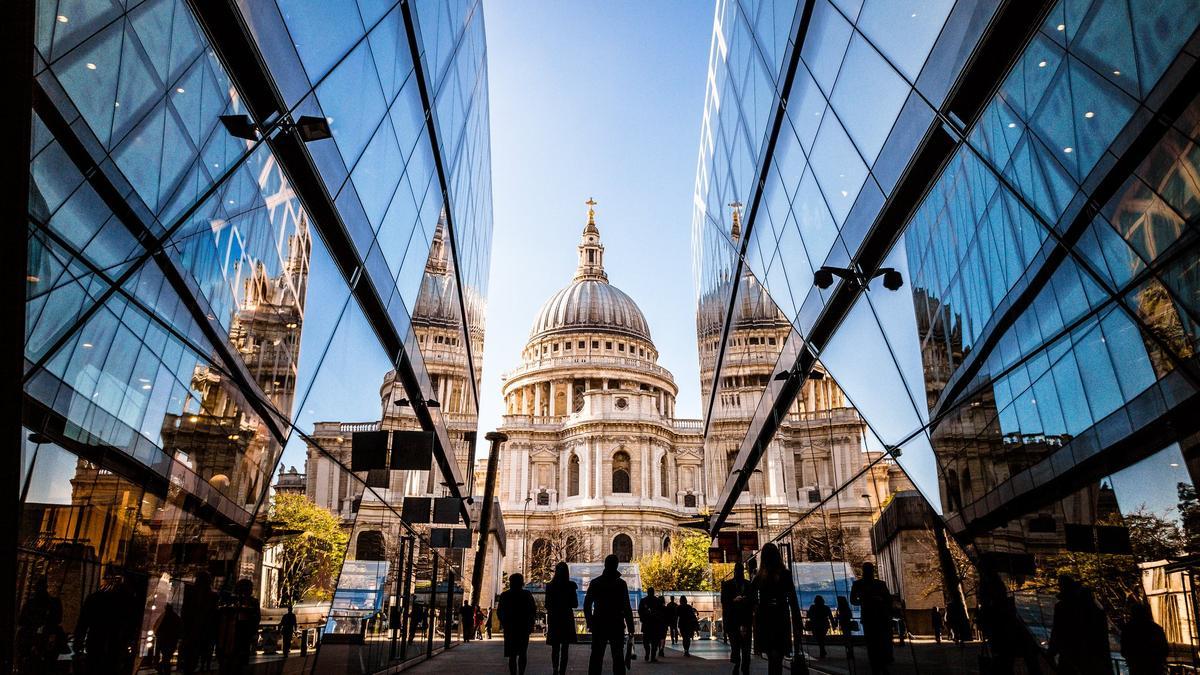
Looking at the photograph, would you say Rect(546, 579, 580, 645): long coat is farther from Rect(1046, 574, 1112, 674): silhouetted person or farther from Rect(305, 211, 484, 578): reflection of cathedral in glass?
Rect(1046, 574, 1112, 674): silhouetted person

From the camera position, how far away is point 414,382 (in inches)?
560

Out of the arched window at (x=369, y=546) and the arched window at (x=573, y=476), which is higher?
the arched window at (x=573, y=476)

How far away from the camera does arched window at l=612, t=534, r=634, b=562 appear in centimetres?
7950

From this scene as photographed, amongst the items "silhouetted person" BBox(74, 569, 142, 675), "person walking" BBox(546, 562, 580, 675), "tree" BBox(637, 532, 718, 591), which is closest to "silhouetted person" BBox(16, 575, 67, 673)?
"silhouetted person" BBox(74, 569, 142, 675)

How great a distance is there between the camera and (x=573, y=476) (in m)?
86.9

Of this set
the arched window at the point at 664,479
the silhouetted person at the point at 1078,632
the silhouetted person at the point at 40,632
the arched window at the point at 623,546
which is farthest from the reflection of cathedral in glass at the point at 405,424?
the arched window at the point at 664,479

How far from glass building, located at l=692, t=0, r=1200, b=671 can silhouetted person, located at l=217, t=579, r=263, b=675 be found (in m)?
5.68

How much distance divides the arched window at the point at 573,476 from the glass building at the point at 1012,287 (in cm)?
7605

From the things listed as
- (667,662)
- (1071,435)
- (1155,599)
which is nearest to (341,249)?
(1071,435)

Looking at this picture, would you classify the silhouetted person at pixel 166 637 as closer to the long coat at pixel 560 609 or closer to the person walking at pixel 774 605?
the long coat at pixel 560 609

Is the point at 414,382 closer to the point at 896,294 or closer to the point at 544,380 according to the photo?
the point at 896,294

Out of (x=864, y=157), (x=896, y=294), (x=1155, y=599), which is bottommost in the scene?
(x=1155, y=599)

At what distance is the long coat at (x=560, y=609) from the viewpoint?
398 inches

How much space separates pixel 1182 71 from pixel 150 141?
492 centimetres
